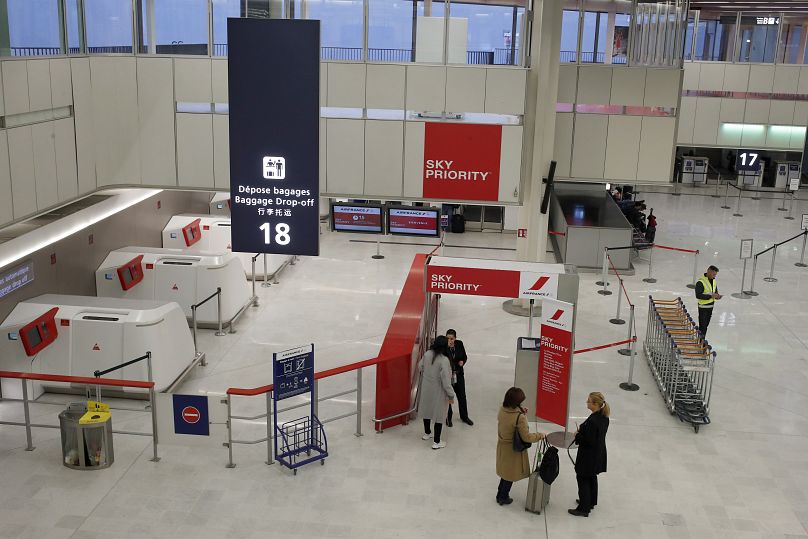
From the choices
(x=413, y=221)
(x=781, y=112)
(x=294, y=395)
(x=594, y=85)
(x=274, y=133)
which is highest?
(x=594, y=85)

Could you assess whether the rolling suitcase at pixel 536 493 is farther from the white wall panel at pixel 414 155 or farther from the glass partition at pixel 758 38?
the glass partition at pixel 758 38

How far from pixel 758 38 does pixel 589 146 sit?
16558 mm

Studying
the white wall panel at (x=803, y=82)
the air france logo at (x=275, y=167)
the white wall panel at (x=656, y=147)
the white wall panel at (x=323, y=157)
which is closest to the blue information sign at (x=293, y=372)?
the air france logo at (x=275, y=167)

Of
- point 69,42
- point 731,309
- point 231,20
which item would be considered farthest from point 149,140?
point 731,309

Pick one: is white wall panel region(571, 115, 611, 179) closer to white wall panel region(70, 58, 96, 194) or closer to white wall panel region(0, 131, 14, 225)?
white wall panel region(70, 58, 96, 194)

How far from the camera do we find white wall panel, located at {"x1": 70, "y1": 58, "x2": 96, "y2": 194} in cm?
1250

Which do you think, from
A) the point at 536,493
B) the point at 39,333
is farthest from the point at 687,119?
the point at 39,333

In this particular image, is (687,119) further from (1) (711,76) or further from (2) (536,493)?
(2) (536,493)

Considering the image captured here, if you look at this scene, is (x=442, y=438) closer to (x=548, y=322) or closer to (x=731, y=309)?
(x=548, y=322)

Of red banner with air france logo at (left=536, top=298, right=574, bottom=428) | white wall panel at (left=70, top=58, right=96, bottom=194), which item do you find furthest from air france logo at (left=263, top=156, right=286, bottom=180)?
white wall panel at (left=70, top=58, right=96, bottom=194)

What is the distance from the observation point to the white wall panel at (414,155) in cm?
1361

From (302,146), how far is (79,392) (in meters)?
5.50

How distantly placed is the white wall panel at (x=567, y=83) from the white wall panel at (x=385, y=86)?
4.44 m

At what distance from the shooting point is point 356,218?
52.5 feet
